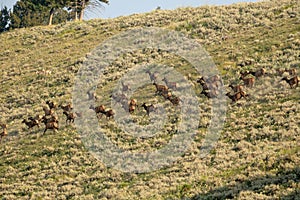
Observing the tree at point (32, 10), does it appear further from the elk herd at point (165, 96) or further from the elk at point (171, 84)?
the elk at point (171, 84)

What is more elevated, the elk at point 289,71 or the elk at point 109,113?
the elk at point 289,71

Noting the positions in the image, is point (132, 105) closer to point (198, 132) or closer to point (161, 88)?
point (161, 88)

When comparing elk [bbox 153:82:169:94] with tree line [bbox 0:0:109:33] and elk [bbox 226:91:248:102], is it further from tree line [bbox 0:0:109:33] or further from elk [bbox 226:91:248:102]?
tree line [bbox 0:0:109:33]

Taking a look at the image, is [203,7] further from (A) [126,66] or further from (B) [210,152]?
(B) [210,152]

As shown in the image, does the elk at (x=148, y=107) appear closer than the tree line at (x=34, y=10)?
Yes

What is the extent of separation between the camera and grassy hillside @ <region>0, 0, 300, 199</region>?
750 inches

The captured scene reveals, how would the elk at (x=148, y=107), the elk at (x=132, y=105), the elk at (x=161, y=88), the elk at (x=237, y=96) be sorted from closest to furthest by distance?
the elk at (x=237, y=96) → the elk at (x=148, y=107) → the elk at (x=132, y=105) → the elk at (x=161, y=88)

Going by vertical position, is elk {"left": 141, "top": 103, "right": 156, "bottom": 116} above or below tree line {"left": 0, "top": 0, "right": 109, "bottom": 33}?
below

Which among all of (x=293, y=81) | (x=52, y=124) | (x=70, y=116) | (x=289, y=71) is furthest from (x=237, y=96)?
(x=52, y=124)

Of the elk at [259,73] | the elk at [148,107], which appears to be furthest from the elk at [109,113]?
the elk at [259,73]

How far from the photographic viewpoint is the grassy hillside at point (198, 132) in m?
19.1

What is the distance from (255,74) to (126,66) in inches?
621

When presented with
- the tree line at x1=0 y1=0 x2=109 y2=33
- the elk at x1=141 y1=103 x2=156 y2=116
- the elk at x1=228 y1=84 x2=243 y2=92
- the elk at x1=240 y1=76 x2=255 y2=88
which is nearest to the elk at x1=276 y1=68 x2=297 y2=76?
the elk at x1=240 y1=76 x2=255 y2=88

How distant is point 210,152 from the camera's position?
22.9 meters
